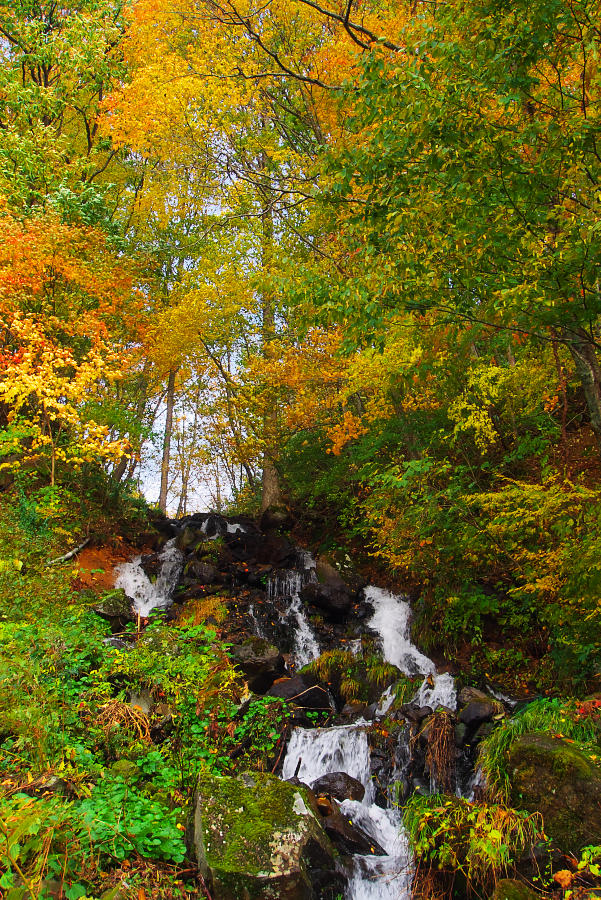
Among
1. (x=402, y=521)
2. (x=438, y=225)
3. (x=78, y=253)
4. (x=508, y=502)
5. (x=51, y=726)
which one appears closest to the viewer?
(x=51, y=726)

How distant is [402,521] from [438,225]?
4.68 metres

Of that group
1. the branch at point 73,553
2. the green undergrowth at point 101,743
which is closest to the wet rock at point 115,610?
the branch at point 73,553

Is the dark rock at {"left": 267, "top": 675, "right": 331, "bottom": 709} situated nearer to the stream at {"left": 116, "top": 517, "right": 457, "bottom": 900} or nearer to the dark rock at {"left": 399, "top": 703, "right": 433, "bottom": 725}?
the stream at {"left": 116, "top": 517, "right": 457, "bottom": 900}

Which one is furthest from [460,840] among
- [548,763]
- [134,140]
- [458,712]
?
[134,140]

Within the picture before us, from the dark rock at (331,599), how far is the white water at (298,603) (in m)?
0.31

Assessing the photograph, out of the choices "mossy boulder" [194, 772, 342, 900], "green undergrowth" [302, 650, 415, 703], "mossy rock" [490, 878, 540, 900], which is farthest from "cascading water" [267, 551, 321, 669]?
"mossy rock" [490, 878, 540, 900]

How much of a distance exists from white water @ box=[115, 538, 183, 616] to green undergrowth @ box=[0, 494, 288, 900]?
4.22 meters

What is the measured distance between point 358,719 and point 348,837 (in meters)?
2.48

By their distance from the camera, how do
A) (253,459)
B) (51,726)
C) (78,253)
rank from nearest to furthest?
(51,726) → (78,253) → (253,459)

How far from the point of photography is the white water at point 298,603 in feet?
32.8

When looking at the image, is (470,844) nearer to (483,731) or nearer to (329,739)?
(483,731)

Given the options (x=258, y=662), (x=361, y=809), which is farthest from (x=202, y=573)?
(x=361, y=809)

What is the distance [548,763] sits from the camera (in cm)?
437

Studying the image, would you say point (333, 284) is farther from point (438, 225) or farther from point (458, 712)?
point (458, 712)
